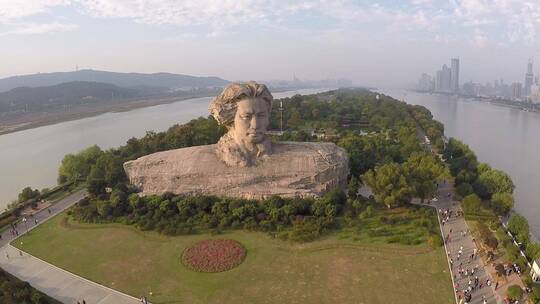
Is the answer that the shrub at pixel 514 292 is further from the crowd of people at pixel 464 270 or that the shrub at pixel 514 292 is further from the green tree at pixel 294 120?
the green tree at pixel 294 120

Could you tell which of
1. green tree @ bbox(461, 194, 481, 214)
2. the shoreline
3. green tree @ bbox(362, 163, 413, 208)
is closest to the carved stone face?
green tree @ bbox(362, 163, 413, 208)

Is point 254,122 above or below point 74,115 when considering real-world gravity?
above

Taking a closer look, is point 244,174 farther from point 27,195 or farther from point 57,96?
point 57,96

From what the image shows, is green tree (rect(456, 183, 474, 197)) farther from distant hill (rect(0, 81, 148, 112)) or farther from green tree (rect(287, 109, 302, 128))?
distant hill (rect(0, 81, 148, 112))

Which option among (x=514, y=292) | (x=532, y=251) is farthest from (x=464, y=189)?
(x=514, y=292)

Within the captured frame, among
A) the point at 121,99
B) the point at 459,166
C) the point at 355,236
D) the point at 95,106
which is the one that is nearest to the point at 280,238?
the point at 355,236

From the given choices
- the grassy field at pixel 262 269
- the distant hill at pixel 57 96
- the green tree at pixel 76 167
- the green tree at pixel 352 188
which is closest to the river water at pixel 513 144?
the green tree at pixel 352 188

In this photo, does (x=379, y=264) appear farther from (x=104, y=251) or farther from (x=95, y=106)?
(x=95, y=106)
